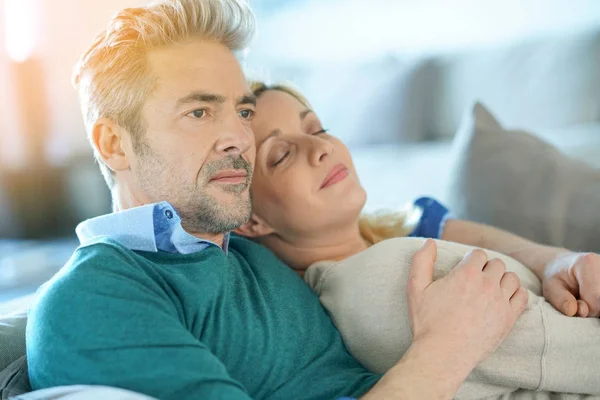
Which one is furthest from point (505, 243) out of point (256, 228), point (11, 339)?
point (11, 339)

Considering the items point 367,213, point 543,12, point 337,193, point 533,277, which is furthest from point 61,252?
point 543,12

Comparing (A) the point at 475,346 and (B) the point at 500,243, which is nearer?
(A) the point at 475,346

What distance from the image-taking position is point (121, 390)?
882 mm

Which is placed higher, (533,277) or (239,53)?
(239,53)

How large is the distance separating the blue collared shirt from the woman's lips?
1.21 feet

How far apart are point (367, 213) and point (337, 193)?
355 mm

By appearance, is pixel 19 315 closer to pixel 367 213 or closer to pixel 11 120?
pixel 367 213

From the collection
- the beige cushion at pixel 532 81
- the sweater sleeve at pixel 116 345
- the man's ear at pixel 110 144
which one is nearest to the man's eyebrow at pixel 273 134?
the man's ear at pixel 110 144

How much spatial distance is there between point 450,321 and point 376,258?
0.69 ft

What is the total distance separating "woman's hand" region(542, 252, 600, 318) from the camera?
1.25m

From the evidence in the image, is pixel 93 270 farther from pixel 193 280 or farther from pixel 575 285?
pixel 575 285

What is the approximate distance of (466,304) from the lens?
117cm

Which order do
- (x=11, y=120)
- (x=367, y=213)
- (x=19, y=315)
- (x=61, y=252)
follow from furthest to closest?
(x=11, y=120), (x=61, y=252), (x=367, y=213), (x=19, y=315)

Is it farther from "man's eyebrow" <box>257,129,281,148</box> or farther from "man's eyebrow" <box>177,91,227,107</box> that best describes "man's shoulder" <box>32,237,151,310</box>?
"man's eyebrow" <box>257,129,281,148</box>
